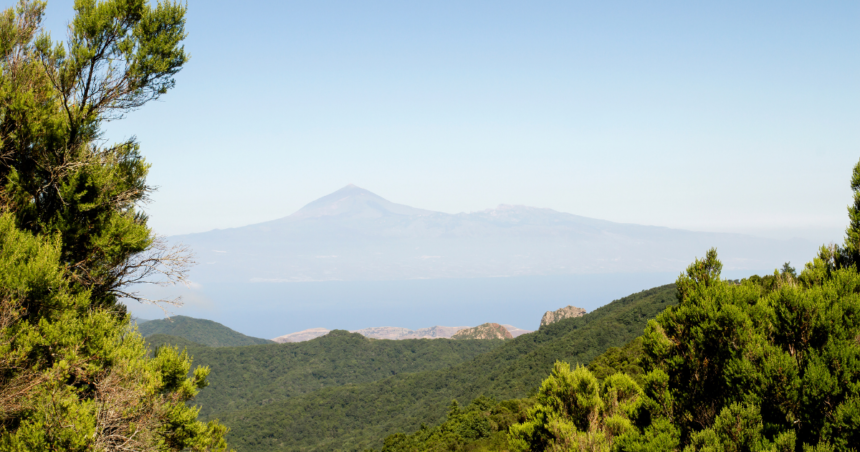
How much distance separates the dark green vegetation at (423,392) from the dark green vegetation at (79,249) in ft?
173

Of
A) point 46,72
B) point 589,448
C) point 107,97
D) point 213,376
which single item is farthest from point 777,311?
point 213,376

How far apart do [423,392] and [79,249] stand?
86290mm

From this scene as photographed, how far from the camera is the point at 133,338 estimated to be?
9453 millimetres

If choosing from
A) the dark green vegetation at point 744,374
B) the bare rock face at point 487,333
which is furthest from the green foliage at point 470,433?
the bare rock face at point 487,333

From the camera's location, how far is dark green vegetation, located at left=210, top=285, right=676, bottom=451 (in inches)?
2606

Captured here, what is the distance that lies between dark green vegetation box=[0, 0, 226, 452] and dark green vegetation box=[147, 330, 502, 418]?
335 feet

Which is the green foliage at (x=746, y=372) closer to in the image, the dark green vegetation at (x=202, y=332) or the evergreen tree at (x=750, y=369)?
the evergreen tree at (x=750, y=369)

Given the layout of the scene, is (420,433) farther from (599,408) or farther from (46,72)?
(46,72)

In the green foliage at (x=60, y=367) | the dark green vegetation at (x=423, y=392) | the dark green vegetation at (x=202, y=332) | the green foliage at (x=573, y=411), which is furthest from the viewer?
the dark green vegetation at (x=202, y=332)

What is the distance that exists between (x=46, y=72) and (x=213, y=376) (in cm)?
11730

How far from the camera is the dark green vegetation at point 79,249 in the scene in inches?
279

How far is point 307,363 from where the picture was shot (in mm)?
129125

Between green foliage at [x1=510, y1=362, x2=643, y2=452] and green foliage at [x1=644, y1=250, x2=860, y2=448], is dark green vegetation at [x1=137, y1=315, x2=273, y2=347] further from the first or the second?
green foliage at [x1=644, y1=250, x2=860, y2=448]

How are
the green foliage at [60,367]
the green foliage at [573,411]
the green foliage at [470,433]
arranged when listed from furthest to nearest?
the green foliage at [470,433] < the green foliage at [573,411] < the green foliage at [60,367]
